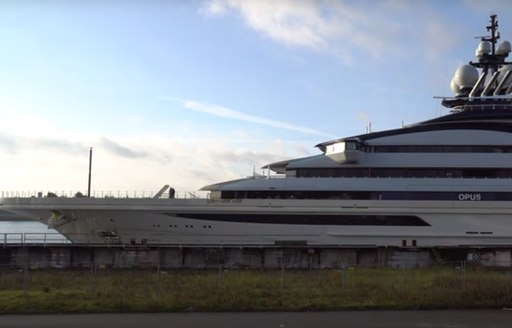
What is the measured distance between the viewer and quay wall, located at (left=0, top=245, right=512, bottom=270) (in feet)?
86.3

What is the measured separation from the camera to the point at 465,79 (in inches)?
1563

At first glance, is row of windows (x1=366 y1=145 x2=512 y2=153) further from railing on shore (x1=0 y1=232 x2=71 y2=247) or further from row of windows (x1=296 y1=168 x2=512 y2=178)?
railing on shore (x1=0 y1=232 x2=71 y2=247)

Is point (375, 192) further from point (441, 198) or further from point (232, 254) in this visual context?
point (232, 254)

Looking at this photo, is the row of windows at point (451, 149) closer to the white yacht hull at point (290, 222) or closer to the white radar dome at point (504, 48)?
the white yacht hull at point (290, 222)

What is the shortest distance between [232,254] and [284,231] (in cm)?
443

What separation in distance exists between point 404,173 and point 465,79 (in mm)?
12266

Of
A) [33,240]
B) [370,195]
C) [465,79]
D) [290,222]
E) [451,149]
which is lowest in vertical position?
[33,240]

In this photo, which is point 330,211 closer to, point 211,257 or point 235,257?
point 235,257

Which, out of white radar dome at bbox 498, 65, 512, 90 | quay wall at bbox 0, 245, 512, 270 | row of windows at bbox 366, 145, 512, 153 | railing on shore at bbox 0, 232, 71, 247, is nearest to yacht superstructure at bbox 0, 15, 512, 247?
row of windows at bbox 366, 145, 512, 153

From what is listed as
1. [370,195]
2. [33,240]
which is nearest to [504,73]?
[370,195]

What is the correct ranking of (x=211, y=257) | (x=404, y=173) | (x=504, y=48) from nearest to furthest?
(x=211, y=257), (x=404, y=173), (x=504, y=48)

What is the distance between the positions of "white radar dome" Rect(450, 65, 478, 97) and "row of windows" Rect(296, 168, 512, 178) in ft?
33.3

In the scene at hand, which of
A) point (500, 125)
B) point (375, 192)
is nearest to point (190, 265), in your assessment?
point (375, 192)

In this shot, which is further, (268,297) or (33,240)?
(33,240)
